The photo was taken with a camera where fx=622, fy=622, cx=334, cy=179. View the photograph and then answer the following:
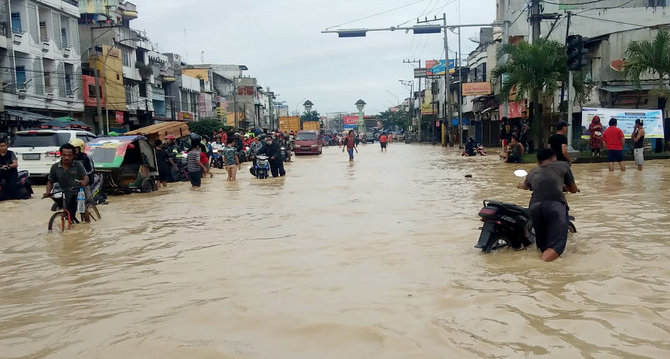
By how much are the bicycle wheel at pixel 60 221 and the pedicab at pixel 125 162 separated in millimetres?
5200

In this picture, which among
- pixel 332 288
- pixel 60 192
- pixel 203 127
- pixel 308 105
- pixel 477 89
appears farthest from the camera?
pixel 308 105

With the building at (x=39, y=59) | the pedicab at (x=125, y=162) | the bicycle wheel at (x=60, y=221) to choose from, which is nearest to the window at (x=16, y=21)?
the building at (x=39, y=59)

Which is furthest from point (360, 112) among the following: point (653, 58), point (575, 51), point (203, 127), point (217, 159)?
point (575, 51)

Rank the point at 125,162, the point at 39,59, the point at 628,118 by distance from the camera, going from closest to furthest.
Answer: the point at 125,162, the point at 628,118, the point at 39,59

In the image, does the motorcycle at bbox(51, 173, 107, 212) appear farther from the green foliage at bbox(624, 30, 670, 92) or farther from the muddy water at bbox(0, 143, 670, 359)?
the green foliage at bbox(624, 30, 670, 92)

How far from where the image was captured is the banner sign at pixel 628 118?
73.0ft

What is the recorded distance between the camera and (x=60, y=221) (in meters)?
9.95

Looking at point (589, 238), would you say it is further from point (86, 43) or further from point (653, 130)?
point (86, 43)

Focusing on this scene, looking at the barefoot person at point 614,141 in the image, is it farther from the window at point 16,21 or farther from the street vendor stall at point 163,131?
the window at point 16,21

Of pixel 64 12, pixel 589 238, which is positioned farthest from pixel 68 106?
pixel 589 238

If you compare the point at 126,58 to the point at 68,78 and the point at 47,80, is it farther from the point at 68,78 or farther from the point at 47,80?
the point at 47,80

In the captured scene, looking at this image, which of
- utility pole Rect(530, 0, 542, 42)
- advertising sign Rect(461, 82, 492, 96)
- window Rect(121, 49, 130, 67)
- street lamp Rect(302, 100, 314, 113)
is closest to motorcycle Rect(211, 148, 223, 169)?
utility pole Rect(530, 0, 542, 42)

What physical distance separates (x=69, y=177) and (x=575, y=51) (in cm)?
1507

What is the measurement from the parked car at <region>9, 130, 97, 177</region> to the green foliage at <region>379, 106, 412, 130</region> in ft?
289
